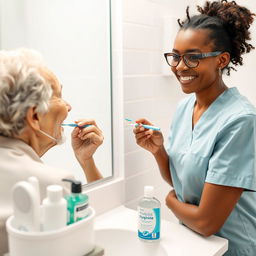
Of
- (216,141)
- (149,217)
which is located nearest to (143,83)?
(216,141)

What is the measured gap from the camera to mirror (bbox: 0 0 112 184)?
105 centimetres

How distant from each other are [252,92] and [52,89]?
1.41m

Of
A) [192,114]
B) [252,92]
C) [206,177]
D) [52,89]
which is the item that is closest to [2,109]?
[52,89]

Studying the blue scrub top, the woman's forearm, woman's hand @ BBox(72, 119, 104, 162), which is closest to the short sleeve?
the blue scrub top

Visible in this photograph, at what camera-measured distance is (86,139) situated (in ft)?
3.92

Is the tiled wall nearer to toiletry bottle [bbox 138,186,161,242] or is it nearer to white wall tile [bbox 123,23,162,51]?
white wall tile [bbox 123,23,162,51]

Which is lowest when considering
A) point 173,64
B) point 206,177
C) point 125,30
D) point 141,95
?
point 206,177

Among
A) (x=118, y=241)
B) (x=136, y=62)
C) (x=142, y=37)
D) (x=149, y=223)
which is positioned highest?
(x=142, y=37)

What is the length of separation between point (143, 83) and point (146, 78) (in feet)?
0.11

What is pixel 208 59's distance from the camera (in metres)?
1.14

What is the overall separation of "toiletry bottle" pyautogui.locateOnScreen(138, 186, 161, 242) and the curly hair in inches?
21.6

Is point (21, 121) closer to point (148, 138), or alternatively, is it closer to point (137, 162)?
point (148, 138)

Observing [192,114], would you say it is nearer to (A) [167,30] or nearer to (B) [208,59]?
(B) [208,59]

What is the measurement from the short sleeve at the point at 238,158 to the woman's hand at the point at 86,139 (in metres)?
0.40
